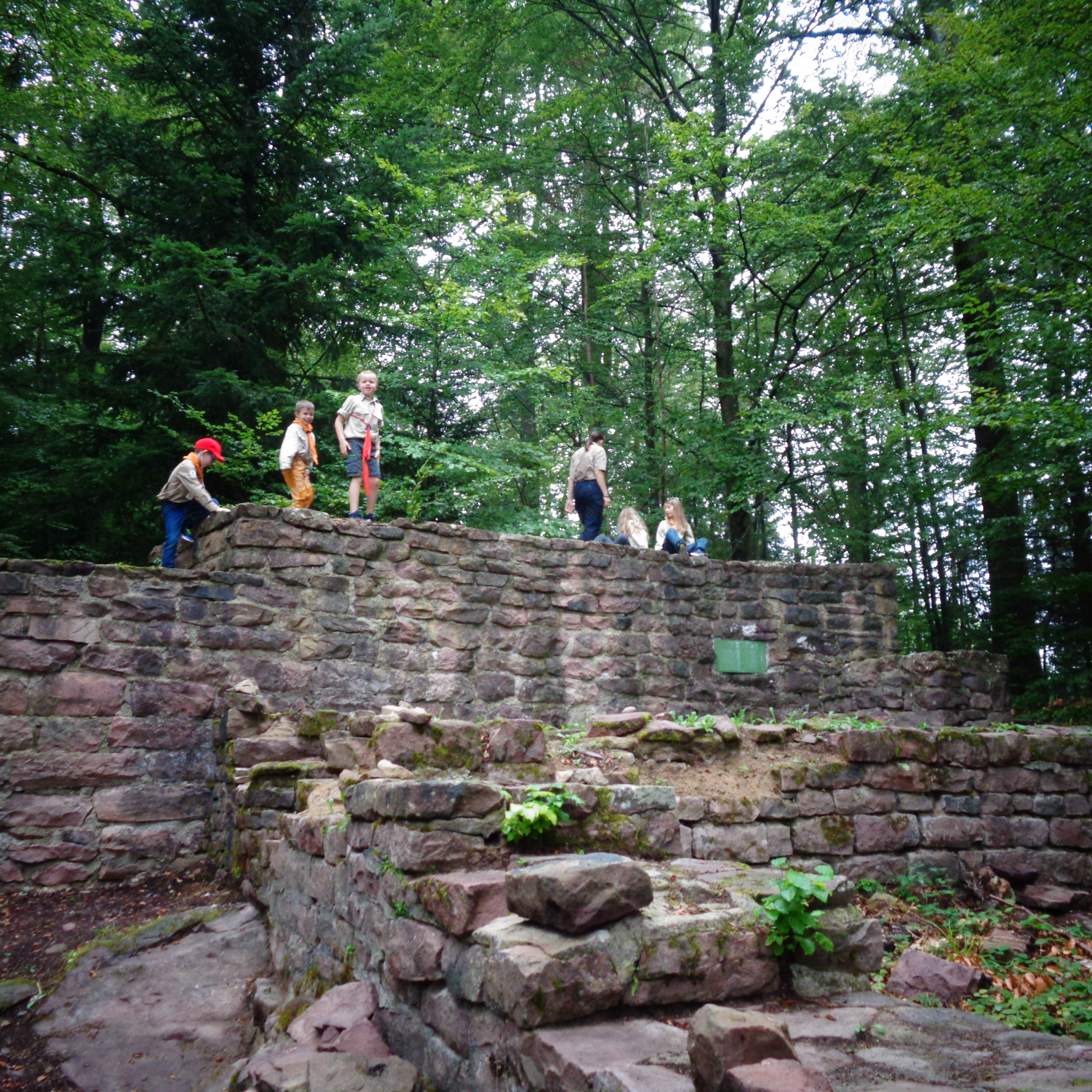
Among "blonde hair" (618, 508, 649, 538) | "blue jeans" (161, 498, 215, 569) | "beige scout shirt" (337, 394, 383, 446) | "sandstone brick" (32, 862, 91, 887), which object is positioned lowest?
"sandstone brick" (32, 862, 91, 887)

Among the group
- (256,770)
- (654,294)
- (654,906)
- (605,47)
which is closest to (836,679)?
(256,770)

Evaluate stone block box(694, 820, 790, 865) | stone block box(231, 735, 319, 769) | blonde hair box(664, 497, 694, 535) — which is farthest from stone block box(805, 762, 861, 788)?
blonde hair box(664, 497, 694, 535)

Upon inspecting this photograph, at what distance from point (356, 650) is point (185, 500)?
205 cm

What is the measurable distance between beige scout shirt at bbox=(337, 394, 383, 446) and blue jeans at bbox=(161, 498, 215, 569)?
61.6 inches

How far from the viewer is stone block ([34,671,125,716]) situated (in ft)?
18.1

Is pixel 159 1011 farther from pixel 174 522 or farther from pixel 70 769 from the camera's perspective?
pixel 174 522

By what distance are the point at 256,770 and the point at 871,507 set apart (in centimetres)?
1296

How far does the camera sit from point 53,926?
4840mm

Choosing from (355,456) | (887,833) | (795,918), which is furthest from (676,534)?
(795,918)

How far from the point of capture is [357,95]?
13109mm

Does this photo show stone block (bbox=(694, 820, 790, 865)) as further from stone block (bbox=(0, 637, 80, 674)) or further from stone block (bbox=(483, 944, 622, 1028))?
stone block (bbox=(0, 637, 80, 674))

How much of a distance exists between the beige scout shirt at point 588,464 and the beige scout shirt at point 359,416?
2675mm

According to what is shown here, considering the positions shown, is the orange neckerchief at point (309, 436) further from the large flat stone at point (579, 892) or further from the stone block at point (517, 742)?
the large flat stone at point (579, 892)

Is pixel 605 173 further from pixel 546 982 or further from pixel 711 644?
pixel 546 982
